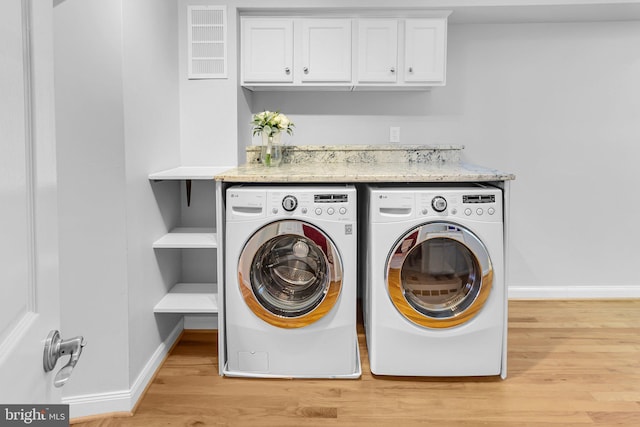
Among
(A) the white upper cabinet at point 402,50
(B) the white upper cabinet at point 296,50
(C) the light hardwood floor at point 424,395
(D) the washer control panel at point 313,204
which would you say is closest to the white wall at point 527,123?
(B) the white upper cabinet at point 296,50

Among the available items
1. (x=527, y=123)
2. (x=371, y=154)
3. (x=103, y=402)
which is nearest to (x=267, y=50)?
(x=371, y=154)

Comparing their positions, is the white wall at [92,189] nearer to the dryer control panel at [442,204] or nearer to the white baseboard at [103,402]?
A: the white baseboard at [103,402]

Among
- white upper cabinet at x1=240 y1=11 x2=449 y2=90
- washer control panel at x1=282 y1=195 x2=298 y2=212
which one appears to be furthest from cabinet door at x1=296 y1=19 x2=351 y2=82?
washer control panel at x1=282 y1=195 x2=298 y2=212

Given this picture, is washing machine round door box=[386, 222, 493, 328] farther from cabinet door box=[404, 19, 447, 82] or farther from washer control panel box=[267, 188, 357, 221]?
cabinet door box=[404, 19, 447, 82]

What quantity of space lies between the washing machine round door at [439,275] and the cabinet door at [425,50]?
4.02ft

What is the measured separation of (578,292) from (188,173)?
2883 mm

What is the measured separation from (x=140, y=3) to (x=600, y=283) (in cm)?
353

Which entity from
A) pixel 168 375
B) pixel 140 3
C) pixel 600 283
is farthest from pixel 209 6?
pixel 600 283

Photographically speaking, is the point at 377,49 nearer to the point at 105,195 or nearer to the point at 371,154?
the point at 371,154

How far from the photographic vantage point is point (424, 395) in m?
2.33

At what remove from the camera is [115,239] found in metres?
2.11

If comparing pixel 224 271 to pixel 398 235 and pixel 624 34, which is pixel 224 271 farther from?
pixel 624 34

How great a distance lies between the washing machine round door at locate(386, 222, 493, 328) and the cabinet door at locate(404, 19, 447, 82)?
48.2 inches

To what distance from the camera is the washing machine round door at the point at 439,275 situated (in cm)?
234
